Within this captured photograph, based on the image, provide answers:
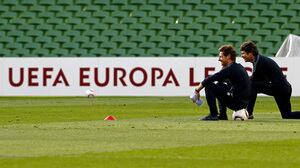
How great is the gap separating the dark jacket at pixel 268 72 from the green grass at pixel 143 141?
693 mm

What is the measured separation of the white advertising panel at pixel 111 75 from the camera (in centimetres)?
3244

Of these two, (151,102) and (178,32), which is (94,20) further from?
(151,102)

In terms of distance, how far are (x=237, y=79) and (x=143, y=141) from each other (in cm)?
492

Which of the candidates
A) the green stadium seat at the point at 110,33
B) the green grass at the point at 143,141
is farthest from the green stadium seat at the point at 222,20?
the green grass at the point at 143,141

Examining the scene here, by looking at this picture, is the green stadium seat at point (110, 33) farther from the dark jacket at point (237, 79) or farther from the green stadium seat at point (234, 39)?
the dark jacket at point (237, 79)

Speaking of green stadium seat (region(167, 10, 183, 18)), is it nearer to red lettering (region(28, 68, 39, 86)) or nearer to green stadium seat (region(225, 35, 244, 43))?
green stadium seat (region(225, 35, 244, 43))

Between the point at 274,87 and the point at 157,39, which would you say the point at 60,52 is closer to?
the point at 157,39

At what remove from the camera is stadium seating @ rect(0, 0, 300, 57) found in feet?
120

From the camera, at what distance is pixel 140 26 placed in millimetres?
37250


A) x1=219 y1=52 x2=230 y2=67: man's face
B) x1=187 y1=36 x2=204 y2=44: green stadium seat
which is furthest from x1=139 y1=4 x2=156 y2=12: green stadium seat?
x1=219 y1=52 x2=230 y2=67: man's face

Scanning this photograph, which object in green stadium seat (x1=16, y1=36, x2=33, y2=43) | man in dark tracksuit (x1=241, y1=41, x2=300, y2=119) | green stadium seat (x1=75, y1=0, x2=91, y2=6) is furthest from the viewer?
green stadium seat (x1=75, y1=0, x2=91, y2=6)

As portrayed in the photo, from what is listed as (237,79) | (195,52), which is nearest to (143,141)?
(237,79)

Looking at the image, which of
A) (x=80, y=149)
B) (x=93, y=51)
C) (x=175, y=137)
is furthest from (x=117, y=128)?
(x=93, y=51)

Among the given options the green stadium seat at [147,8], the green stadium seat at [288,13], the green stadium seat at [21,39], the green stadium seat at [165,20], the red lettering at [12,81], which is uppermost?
the green stadium seat at [147,8]
